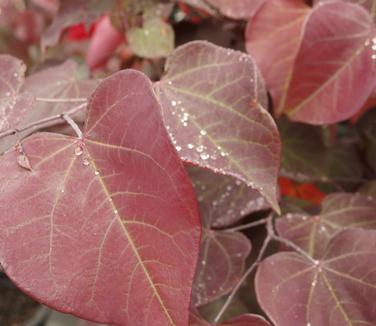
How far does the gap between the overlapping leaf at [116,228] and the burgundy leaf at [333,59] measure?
0.21 metres

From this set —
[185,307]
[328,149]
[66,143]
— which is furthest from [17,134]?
[328,149]

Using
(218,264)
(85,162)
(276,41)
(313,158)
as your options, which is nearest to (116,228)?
(85,162)

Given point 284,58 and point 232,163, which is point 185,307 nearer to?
point 232,163

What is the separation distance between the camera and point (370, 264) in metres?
0.43

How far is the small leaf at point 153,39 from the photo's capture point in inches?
24.7

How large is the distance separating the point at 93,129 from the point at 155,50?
0.27 meters

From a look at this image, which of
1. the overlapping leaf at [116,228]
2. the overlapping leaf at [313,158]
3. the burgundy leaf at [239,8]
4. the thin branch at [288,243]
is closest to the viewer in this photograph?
the overlapping leaf at [116,228]

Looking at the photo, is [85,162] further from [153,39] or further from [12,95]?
[153,39]

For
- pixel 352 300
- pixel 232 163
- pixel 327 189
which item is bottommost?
pixel 327 189

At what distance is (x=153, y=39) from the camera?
25.0 inches

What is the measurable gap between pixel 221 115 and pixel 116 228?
0.44ft

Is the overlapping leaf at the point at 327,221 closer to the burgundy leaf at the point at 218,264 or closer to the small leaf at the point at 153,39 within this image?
the burgundy leaf at the point at 218,264

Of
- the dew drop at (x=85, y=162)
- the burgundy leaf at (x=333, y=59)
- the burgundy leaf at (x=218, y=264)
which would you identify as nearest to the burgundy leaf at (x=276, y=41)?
the burgundy leaf at (x=333, y=59)

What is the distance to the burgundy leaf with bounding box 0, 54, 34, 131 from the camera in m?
0.43
